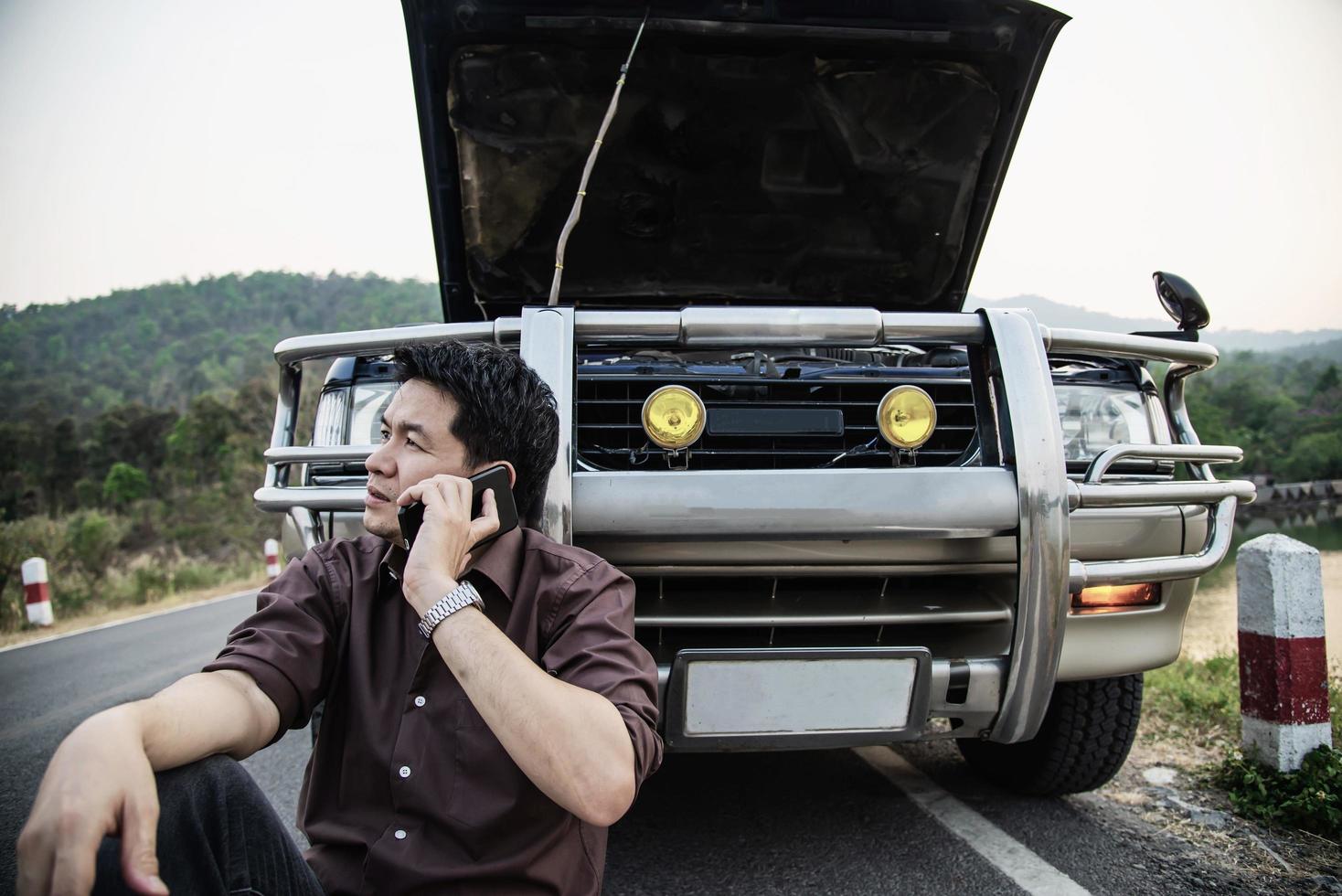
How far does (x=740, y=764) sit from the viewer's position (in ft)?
10.7

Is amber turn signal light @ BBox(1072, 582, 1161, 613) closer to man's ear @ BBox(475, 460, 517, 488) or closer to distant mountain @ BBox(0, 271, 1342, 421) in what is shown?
man's ear @ BBox(475, 460, 517, 488)

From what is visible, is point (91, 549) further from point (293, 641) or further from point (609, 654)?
point (609, 654)

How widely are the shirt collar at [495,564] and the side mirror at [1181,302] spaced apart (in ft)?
7.51

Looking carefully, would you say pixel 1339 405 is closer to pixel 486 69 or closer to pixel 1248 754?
pixel 1248 754

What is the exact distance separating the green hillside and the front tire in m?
34.7

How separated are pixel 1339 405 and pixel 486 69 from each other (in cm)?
805

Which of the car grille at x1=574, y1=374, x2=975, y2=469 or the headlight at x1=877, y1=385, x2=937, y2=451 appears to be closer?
the headlight at x1=877, y1=385, x2=937, y2=451

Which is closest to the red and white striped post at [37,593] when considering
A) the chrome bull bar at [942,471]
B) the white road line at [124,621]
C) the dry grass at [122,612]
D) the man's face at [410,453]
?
the dry grass at [122,612]

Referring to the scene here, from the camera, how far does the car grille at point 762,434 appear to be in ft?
7.59

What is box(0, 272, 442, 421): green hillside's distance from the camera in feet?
127

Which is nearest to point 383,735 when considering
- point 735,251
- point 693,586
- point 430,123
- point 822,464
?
point 693,586

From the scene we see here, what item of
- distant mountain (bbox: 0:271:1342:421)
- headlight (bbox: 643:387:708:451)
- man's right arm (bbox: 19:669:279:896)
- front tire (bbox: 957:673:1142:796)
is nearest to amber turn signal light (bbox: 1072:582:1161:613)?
front tire (bbox: 957:673:1142:796)

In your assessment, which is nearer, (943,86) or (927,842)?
(927,842)

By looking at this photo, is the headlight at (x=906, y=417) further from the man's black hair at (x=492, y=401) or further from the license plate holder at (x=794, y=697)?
the man's black hair at (x=492, y=401)
